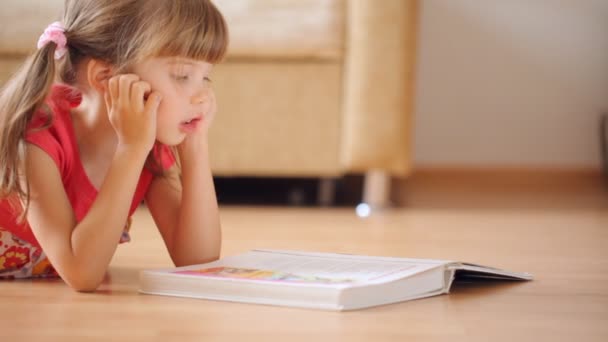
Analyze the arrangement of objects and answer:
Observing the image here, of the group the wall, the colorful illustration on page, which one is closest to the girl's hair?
the colorful illustration on page

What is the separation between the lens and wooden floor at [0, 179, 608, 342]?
82 centimetres

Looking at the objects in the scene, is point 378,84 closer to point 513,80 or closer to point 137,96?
point 513,80

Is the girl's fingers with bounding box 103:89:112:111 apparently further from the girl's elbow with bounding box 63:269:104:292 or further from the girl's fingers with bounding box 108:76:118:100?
the girl's elbow with bounding box 63:269:104:292

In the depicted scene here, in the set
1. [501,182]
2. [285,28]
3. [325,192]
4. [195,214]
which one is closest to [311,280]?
[195,214]

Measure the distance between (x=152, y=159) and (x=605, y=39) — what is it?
1869 mm

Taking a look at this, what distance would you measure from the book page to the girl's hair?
0.75 feet

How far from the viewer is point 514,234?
1711 mm

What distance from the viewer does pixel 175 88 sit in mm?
1021

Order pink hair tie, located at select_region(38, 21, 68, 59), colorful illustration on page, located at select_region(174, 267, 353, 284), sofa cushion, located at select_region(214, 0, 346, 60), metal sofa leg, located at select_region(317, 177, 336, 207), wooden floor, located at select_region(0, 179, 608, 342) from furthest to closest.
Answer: metal sofa leg, located at select_region(317, 177, 336, 207) < sofa cushion, located at select_region(214, 0, 346, 60) < pink hair tie, located at select_region(38, 21, 68, 59) < colorful illustration on page, located at select_region(174, 267, 353, 284) < wooden floor, located at select_region(0, 179, 608, 342)

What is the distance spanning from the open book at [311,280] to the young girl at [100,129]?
8 centimetres

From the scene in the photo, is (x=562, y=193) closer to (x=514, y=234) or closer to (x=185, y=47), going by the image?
(x=514, y=234)

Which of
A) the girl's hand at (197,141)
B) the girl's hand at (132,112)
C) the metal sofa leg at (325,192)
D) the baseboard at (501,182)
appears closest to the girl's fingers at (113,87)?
the girl's hand at (132,112)

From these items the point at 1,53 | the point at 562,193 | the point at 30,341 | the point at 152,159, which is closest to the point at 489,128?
the point at 562,193

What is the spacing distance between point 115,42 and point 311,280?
1.14 ft
